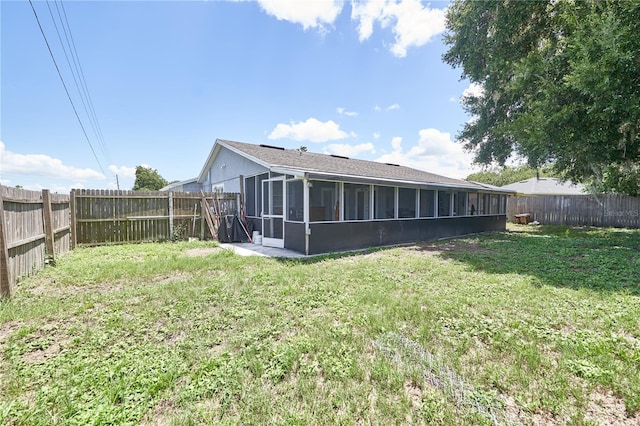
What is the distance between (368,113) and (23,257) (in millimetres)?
15153

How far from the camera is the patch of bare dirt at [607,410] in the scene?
1873 mm

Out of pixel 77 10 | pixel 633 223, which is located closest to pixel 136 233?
pixel 77 10

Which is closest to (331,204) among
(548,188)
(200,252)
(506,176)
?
(200,252)

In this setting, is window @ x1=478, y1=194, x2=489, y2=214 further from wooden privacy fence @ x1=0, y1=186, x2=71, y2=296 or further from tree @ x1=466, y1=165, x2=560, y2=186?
tree @ x1=466, y1=165, x2=560, y2=186

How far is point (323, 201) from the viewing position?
8.14 metres

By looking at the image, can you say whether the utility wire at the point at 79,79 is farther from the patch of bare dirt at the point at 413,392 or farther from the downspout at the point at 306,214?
the patch of bare dirt at the point at 413,392

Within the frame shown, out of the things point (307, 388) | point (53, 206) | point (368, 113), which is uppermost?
point (368, 113)

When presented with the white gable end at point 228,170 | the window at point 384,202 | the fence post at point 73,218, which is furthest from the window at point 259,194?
the fence post at point 73,218

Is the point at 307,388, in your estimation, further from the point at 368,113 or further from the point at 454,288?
the point at 368,113

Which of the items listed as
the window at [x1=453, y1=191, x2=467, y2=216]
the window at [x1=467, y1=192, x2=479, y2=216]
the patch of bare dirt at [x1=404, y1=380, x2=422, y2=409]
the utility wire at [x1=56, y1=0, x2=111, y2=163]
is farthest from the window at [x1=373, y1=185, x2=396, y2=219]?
the utility wire at [x1=56, y1=0, x2=111, y2=163]

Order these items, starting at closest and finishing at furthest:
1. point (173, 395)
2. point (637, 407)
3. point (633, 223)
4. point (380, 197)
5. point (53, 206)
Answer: point (637, 407), point (173, 395), point (53, 206), point (380, 197), point (633, 223)

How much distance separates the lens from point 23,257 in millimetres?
4785

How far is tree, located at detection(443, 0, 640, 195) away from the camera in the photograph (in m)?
7.30

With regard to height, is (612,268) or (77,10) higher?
(77,10)
